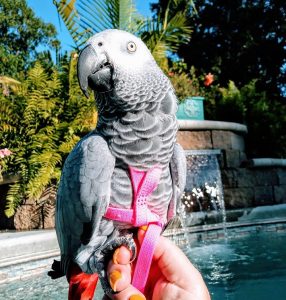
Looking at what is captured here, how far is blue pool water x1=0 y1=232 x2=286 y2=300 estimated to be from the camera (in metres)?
3.00

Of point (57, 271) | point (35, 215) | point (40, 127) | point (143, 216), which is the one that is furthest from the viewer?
point (40, 127)

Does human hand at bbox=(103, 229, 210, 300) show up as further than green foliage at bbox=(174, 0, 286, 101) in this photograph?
No

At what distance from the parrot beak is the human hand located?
1.91ft

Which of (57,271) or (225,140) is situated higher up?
(225,140)

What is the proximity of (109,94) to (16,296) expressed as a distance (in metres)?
2.28

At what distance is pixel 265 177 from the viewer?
7.25 m

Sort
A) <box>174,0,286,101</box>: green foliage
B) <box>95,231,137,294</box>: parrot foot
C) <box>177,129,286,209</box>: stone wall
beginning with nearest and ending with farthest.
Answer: <box>95,231,137,294</box>: parrot foot, <box>177,129,286,209</box>: stone wall, <box>174,0,286,101</box>: green foliage

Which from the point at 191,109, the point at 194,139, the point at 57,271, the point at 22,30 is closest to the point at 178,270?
the point at 57,271

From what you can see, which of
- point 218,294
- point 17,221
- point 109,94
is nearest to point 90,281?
point 109,94

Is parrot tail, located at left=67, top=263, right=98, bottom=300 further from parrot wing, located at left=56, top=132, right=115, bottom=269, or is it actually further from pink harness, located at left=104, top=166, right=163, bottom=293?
pink harness, located at left=104, top=166, right=163, bottom=293

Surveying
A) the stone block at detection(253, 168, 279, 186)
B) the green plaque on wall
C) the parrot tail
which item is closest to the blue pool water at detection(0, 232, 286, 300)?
the parrot tail

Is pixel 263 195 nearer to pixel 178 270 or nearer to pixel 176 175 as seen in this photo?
pixel 176 175

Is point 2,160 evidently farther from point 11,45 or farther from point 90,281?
point 11,45

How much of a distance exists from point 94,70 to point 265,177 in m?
6.38
